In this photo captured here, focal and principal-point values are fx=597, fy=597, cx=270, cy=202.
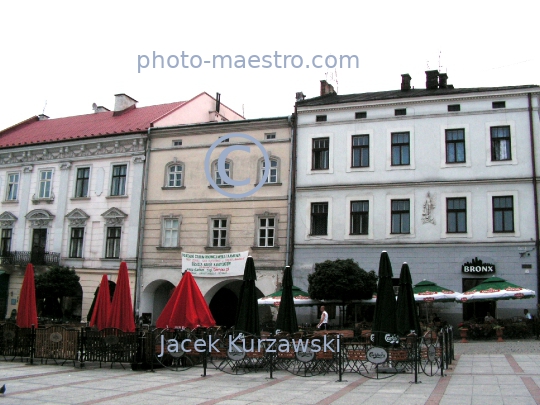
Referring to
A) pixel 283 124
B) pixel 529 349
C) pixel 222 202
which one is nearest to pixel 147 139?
pixel 222 202

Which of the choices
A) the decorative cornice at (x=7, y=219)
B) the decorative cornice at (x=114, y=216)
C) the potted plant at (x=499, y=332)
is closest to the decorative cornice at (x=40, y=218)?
the decorative cornice at (x=7, y=219)

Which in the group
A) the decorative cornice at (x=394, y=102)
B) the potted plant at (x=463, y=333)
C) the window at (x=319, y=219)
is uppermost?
the decorative cornice at (x=394, y=102)

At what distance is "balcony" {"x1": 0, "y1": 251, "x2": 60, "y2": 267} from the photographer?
3219 cm

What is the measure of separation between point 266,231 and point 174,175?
5.99m

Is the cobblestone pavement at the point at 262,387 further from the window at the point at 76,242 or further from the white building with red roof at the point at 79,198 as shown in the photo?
the window at the point at 76,242

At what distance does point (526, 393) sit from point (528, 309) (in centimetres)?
1381

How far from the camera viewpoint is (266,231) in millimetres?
28125

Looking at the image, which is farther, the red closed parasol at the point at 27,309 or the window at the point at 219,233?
the window at the point at 219,233

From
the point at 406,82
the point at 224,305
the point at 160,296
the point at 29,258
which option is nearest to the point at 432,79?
the point at 406,82

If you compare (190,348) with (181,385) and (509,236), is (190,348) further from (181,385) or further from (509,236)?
(509,236)

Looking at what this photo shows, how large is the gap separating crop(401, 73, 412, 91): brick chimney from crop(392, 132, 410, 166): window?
394 centimetres

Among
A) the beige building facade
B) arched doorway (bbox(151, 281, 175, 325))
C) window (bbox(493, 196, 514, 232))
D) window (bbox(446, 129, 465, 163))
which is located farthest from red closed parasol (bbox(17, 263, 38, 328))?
window (bbox(493, 196, 514, 232))

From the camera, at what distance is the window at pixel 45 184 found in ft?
110

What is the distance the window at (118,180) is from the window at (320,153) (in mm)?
10378
